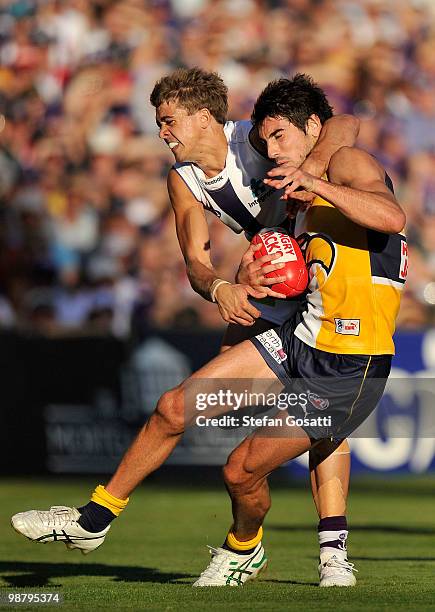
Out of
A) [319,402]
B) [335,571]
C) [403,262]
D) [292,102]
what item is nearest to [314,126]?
[292,102]

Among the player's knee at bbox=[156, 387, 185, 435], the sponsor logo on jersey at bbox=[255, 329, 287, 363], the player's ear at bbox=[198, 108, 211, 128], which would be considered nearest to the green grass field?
the player's knee at bbox=[156, 387, 185, 435]

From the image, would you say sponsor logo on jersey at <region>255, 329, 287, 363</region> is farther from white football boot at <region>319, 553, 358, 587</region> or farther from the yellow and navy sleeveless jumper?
white football boot at <region>319, 553, 358, 587</region>

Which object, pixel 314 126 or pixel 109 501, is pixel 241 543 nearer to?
pixel 109 501

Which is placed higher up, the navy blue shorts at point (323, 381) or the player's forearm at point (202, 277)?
the player's forearm at point (202, 277)

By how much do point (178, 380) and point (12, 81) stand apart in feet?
15.3

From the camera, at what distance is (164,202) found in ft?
45.8

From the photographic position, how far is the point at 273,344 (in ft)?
20.1

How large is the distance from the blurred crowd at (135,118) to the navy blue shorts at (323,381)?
7.10 metres

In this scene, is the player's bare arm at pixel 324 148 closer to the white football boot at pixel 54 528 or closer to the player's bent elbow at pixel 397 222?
the player's bent elbow at pixel 397 222

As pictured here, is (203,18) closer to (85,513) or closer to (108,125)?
(108,125)

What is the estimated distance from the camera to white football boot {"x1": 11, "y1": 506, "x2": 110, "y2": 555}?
19.7 ft

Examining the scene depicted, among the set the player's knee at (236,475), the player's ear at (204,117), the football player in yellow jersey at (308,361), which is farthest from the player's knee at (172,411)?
the player's ear at (204,117)

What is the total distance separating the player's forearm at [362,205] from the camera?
541cm

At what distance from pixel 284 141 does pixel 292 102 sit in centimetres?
20
